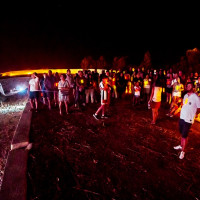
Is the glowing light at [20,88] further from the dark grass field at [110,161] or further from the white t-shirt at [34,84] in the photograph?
the dark grass field at [110,161]

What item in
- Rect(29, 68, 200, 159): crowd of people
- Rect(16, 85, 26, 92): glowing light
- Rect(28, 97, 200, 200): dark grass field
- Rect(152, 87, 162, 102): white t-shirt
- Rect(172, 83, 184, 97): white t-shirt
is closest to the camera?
Rect(28, 97, 200, 200): dark grass field

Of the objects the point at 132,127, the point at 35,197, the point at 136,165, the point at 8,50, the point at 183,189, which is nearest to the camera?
the point at 35,197

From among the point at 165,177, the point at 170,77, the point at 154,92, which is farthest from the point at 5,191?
the point at 170,77

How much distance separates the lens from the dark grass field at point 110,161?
11.2ft

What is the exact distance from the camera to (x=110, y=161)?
4.42 meters

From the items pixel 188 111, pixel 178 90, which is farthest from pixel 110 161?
pixel 178 90

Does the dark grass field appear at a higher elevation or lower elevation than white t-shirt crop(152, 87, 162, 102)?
lower

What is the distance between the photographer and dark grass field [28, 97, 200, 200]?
3.43m

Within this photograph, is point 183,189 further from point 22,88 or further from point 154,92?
point 22,88

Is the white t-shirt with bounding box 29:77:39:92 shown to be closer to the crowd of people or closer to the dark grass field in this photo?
the crowd of people

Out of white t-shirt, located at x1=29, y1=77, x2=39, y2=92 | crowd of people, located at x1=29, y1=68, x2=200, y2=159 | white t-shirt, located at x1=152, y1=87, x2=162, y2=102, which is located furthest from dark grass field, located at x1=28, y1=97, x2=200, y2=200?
white t-shirt, located at x1=29, y1=77, x2=39, y2=92

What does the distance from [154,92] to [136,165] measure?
3459 mm

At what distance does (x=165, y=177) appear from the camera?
3840 mm

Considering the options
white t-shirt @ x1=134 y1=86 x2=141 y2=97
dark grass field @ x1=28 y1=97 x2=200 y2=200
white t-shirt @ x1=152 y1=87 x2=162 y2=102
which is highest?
white t-shirt @ x1=152 y1=87 x2=162 y2=102
